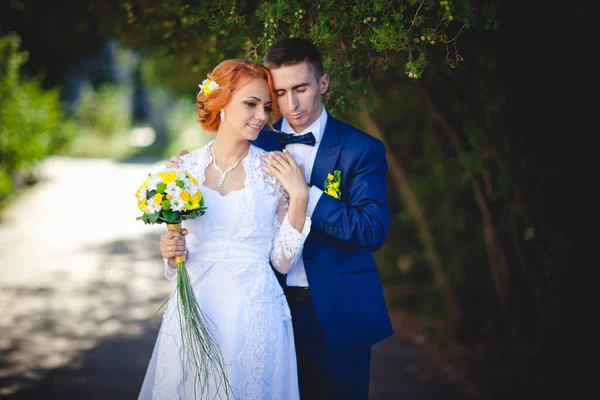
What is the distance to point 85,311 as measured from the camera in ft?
19.7

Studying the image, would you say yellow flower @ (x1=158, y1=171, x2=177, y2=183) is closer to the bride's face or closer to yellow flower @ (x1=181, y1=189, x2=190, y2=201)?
yellow flower @ (x1=181, y1=189, x2=190, y2=201)

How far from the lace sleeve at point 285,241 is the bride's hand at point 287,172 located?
120 millimetres

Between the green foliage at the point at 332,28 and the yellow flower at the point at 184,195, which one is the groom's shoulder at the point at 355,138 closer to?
the green foliage at the point at 332,28

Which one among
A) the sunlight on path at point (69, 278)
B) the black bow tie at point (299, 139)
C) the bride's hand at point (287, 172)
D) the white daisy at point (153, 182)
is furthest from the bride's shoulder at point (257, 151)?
the sunlight on path at point (69, 278)

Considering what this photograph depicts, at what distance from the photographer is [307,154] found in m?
2.88

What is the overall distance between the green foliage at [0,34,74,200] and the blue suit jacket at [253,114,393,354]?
8.55 meters

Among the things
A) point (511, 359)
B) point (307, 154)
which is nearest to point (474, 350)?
point (511, 359)

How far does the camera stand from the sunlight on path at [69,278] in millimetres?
5078

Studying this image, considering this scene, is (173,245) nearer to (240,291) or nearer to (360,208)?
(240,291)

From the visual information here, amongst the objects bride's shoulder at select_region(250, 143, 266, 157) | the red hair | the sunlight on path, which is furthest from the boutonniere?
the sunlight on path

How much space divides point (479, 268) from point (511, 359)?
105 cm

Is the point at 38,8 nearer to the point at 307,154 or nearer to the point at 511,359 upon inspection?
the point at 307,154

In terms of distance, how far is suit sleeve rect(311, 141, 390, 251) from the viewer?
2580 millimetres

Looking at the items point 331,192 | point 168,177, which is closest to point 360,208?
point 331,192
